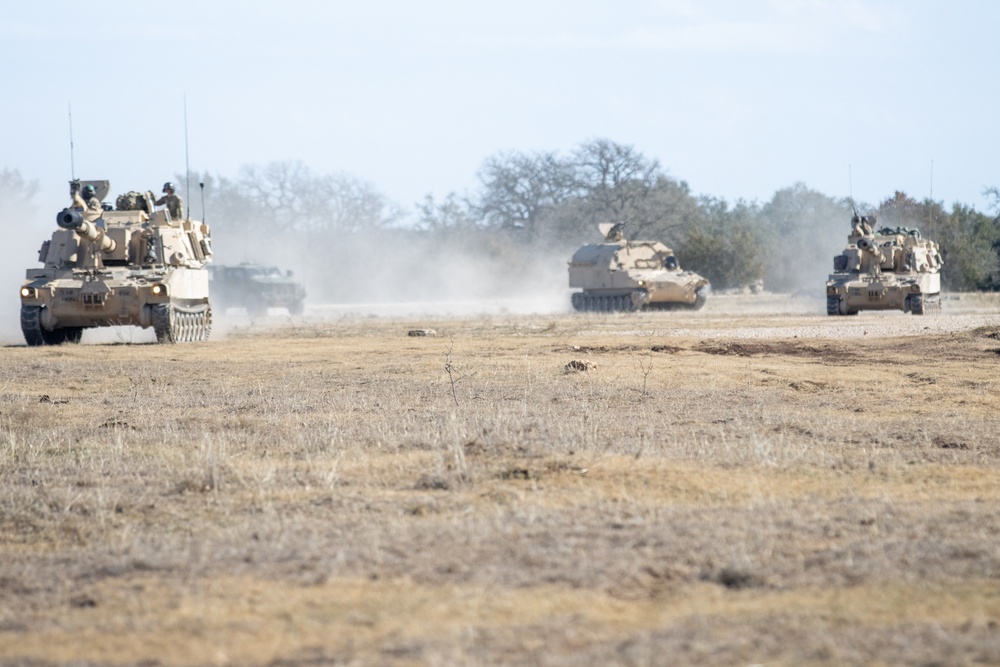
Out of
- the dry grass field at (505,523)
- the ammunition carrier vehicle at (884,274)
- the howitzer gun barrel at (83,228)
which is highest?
the howitzer gun barrel at (83,228)

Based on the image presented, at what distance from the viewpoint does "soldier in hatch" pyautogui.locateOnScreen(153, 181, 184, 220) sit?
25297 millimetres

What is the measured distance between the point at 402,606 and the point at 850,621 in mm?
1656

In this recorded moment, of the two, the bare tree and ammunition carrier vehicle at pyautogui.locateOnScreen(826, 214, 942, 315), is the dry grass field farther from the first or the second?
the bare tree

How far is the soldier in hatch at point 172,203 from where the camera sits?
83.0ft

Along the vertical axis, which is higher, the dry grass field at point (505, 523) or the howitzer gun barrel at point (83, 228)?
the howitzer gun barrel at point (83, 228)

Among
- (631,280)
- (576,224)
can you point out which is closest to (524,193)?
(576,224)

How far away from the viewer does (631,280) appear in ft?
128

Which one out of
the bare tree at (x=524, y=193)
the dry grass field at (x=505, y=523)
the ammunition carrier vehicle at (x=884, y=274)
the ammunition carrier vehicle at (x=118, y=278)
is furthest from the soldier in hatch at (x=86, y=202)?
the bare tree at (x=524, y=193)

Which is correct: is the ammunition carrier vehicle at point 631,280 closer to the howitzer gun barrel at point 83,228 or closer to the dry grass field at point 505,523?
the howitzer gun barrel at point 83,228

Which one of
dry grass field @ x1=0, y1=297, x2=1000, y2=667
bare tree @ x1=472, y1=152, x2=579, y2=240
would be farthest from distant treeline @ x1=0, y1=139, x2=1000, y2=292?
dry grass field @ x1=0, y1=297, x2=1000, y2=667

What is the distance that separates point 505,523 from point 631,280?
3268 centimetres

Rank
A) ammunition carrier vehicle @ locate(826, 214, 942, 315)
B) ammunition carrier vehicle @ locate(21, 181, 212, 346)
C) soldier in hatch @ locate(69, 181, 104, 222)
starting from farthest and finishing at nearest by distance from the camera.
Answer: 1. ammunition carrier vehicle @ locate(826, 214, 942, 315)
2. soldier in hatch @ locate(69, 181, 104, 222)
3. ammunition carrier vehicle @ locate(21, 181, 212, 346)

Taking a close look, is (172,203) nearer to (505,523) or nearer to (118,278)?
(118,278)

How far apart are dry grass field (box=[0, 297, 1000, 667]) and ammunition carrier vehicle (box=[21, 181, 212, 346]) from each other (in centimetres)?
813
